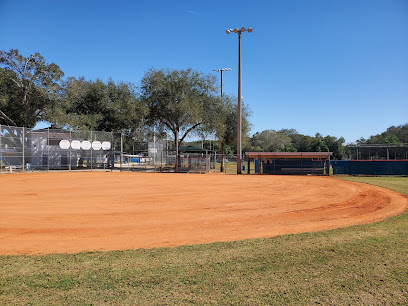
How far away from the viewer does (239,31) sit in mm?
29641

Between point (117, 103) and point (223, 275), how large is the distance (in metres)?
36.3

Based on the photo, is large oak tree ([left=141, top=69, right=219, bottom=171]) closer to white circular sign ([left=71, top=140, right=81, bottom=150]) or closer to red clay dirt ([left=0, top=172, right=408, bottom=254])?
white circular sign ([left=71, top=140, right=81, bottom=150])

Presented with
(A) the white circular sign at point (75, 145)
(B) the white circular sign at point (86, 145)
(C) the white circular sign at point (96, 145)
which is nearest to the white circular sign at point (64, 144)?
(A) the white circular sign at point (75, 145)

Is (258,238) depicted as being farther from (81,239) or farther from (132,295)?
(81,239)

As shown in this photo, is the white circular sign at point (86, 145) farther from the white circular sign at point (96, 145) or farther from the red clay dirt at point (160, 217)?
the red clay dirt at point (160, 217)

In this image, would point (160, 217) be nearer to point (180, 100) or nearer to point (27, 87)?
point (180, 100)

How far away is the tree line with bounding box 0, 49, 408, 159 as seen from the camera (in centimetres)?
3450

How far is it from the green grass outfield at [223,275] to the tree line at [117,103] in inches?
1134

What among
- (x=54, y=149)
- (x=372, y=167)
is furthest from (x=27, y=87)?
(x=372, y=167)

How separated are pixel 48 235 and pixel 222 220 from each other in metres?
4.78

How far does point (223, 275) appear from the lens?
4090mm

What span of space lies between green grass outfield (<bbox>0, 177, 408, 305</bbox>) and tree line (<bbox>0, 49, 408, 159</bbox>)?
28.8 m

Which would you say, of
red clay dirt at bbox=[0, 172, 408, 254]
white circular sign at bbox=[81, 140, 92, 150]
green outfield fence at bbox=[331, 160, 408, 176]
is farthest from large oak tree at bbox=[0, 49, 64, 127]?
green outfield fence at bbox=[331, 160, 408, 176]

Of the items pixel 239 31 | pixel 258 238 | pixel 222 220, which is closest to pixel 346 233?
pixel 258 238
